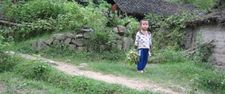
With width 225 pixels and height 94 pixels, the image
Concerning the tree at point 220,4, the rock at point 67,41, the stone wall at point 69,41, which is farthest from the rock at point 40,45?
the tree at point 220,4

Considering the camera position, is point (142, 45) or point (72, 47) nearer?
point (142, 45)

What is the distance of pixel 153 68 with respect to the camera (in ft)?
39.0

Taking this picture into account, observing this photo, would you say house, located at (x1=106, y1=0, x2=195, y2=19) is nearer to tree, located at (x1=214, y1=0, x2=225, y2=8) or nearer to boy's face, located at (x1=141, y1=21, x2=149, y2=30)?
tree, located at (x1=214, y1=0, x2=225, y2=8)

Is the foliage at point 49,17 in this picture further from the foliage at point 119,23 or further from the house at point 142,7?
the house at point 142,7

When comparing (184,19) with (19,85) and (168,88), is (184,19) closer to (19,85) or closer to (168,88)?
(168,88)

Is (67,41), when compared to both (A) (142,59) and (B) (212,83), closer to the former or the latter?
(A) (142,59)

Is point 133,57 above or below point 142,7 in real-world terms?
above

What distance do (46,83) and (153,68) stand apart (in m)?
3.84

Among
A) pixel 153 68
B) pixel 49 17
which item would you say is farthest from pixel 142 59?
pixel 49 17

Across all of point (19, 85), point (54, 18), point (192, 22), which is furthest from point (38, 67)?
point (192, 22)

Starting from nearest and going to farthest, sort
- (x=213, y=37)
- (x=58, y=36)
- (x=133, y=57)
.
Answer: (x=133, y=57), (x=58, y=36), (x=213, y=37)

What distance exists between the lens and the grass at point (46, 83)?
827cm

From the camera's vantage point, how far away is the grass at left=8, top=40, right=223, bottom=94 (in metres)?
10.1

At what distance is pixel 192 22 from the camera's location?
1641 cm
